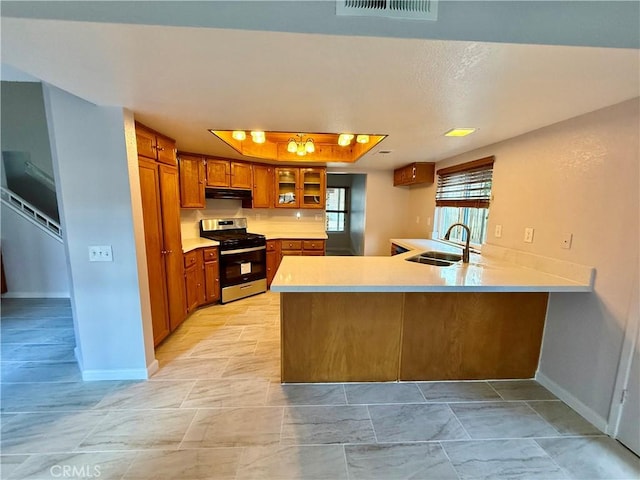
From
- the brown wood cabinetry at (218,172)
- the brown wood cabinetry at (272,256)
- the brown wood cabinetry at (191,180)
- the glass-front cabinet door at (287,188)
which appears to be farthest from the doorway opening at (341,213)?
the brown wood cabinetry at (191,180)

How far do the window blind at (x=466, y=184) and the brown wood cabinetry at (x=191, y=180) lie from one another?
3.34 meters

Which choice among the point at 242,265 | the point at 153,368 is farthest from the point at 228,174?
the point at 153,368

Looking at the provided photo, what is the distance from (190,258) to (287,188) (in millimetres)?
2022

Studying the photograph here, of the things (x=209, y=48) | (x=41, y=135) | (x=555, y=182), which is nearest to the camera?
(x=209, y=48)

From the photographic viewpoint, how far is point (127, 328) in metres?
2.08

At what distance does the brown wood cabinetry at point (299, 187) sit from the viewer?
4473 mm

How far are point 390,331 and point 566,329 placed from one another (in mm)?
1287

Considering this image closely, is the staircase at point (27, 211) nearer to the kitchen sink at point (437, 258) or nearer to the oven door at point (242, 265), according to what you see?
the oven door at point (242, 265)

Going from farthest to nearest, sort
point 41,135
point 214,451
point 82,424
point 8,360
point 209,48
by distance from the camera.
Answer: point 41,135 → point 8,360 → point 82,424 → point 214,451 → point 209,48

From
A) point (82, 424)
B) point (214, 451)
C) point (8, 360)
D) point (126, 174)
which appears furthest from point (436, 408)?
point (8, 360)

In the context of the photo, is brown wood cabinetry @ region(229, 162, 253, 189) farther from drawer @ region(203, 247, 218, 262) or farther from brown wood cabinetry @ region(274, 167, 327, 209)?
drawer @ region(203, 247, 218, 262)

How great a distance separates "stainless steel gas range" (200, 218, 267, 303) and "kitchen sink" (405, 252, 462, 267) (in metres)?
2.28

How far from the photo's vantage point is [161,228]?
2.49 meters

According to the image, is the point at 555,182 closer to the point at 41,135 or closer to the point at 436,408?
the point at 436,408
